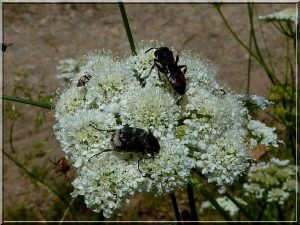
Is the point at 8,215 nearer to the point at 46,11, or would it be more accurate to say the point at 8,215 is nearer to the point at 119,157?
the point at 119,157

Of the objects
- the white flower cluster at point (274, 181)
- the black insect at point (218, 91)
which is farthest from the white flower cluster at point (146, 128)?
the white flower cluster at point (274, 181)

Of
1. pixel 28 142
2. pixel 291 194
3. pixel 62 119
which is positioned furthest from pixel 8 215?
pixel 62 119

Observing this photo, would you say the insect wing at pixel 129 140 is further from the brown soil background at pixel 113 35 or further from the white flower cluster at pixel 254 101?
the brown soil background at pixel 113 35

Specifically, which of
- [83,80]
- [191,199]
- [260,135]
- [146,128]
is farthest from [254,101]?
[83,80]

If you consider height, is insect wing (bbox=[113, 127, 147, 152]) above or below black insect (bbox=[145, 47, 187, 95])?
below

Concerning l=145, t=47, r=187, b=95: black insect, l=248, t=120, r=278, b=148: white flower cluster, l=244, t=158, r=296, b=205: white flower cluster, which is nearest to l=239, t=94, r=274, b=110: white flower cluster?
l=248, t=120, r=278, b=148: white flower cluster

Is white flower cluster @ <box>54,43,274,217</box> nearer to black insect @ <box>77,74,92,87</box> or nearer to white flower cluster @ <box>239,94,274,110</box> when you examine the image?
black insect @ <box>77,74,92,87</box>

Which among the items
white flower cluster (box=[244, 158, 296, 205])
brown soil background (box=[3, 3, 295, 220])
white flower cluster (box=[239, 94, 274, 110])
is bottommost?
white flower cluster (box=[244, 158, 296, 205])
